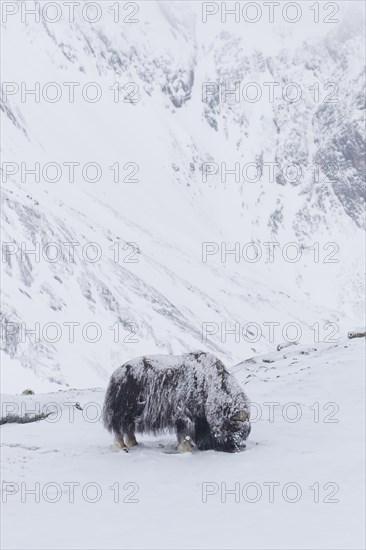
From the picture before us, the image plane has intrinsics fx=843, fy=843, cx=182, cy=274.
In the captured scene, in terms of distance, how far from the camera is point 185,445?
1224 centimetres

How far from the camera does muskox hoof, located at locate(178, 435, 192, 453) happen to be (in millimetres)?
12227

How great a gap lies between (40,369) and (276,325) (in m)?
57.1

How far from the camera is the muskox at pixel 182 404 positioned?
1217cm

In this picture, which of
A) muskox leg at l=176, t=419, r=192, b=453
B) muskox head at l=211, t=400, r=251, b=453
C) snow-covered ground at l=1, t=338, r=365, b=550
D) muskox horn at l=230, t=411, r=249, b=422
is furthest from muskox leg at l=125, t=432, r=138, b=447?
muskox horn at l=230, t=411, r=249, b=422

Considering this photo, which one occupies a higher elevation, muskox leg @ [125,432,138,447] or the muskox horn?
the muskox horn

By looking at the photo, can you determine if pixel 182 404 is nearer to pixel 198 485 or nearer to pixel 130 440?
pixel 130 440

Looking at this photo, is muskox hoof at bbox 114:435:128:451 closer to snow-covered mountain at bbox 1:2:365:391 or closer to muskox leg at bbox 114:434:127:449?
muskox leg at bbox 114:434:127:449

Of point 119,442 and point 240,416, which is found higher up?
point 240,416

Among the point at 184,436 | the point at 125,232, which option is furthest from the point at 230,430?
the point at 125,232

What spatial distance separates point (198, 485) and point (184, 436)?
1.85m

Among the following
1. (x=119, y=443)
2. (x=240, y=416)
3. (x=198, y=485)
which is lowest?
(x=119, y=443)

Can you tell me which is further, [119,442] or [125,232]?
[125,232]

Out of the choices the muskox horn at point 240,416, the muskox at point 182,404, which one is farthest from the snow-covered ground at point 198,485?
the muskox horn at point 240,416

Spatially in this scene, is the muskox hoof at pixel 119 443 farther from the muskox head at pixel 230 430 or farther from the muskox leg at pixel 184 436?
the muskox head at pixel 230 430
